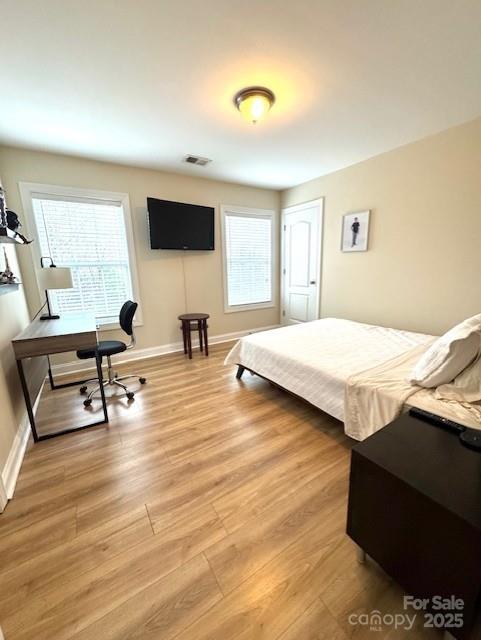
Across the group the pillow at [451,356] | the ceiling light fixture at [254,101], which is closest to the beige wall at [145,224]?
the ceiling light fixture at [254,101]

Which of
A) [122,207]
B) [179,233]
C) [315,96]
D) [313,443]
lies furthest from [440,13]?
[122,207]

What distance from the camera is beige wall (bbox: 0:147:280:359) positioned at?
2924 millimetres

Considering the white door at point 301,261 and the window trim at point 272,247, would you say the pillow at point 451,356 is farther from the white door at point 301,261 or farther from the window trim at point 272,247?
the window trim at point 272,247

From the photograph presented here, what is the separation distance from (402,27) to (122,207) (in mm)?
3147

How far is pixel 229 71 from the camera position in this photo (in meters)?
1.78

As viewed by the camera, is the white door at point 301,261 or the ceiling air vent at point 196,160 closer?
the ceiling air vent at point 196,160

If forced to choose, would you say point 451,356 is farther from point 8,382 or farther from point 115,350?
point 8,382

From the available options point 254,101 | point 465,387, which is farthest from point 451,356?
point 254,101

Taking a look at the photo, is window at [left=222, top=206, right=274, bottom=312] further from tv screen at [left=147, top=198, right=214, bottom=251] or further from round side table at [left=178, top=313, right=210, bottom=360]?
round side table at [left=178, top=313, right=210, bottom=360]

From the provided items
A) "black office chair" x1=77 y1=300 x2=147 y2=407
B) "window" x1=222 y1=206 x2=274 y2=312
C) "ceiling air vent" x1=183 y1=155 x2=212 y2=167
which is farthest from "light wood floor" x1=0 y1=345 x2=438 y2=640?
"ceiling air vent" x1=183 y1=155 x2=212 y2=167

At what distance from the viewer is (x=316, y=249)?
13.6 feet

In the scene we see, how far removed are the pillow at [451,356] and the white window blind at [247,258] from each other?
10.7ft

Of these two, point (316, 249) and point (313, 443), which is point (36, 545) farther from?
point (316, 249)

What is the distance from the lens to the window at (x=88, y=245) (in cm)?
304
